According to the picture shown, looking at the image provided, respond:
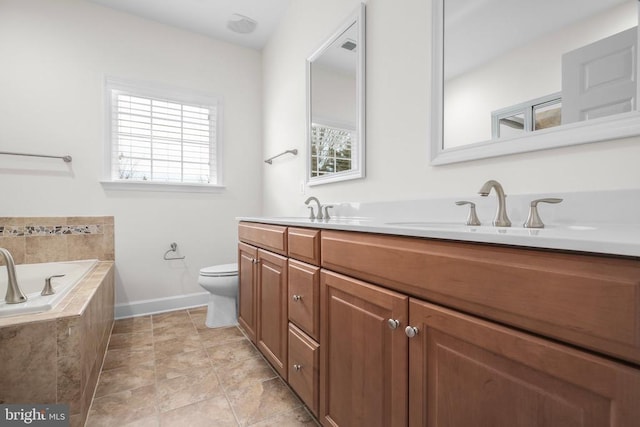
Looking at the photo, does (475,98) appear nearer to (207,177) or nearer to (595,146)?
(595,146)

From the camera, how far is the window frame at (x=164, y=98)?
2.47 meters

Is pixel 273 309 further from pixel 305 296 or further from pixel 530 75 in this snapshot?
pixel 530 75

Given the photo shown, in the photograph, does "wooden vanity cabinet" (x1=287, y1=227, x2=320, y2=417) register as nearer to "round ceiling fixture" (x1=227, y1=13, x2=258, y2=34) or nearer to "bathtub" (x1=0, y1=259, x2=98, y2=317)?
"bathtub" (x1=0, y1=259, x2=98, y2=317)

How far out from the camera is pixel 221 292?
2312 millimetres

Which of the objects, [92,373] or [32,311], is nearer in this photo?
[32,311]

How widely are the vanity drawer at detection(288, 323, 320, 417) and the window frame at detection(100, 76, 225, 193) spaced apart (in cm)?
201

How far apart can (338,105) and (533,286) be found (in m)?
1.64

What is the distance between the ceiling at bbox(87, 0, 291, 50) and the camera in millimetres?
2438

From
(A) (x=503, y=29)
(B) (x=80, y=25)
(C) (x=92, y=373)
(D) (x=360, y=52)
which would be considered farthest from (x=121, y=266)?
(A) (x=503, y=29)

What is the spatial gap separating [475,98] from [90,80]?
2880 mm

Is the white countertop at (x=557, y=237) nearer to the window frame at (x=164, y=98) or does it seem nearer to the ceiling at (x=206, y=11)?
the window frame at (x=164, y=98)

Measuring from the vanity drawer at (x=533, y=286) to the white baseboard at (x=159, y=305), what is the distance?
2.52m

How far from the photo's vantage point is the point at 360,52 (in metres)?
1.65

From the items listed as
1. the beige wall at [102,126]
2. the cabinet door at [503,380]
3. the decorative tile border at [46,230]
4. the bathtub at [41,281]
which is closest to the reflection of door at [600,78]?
the cabinet door at [503,380]
